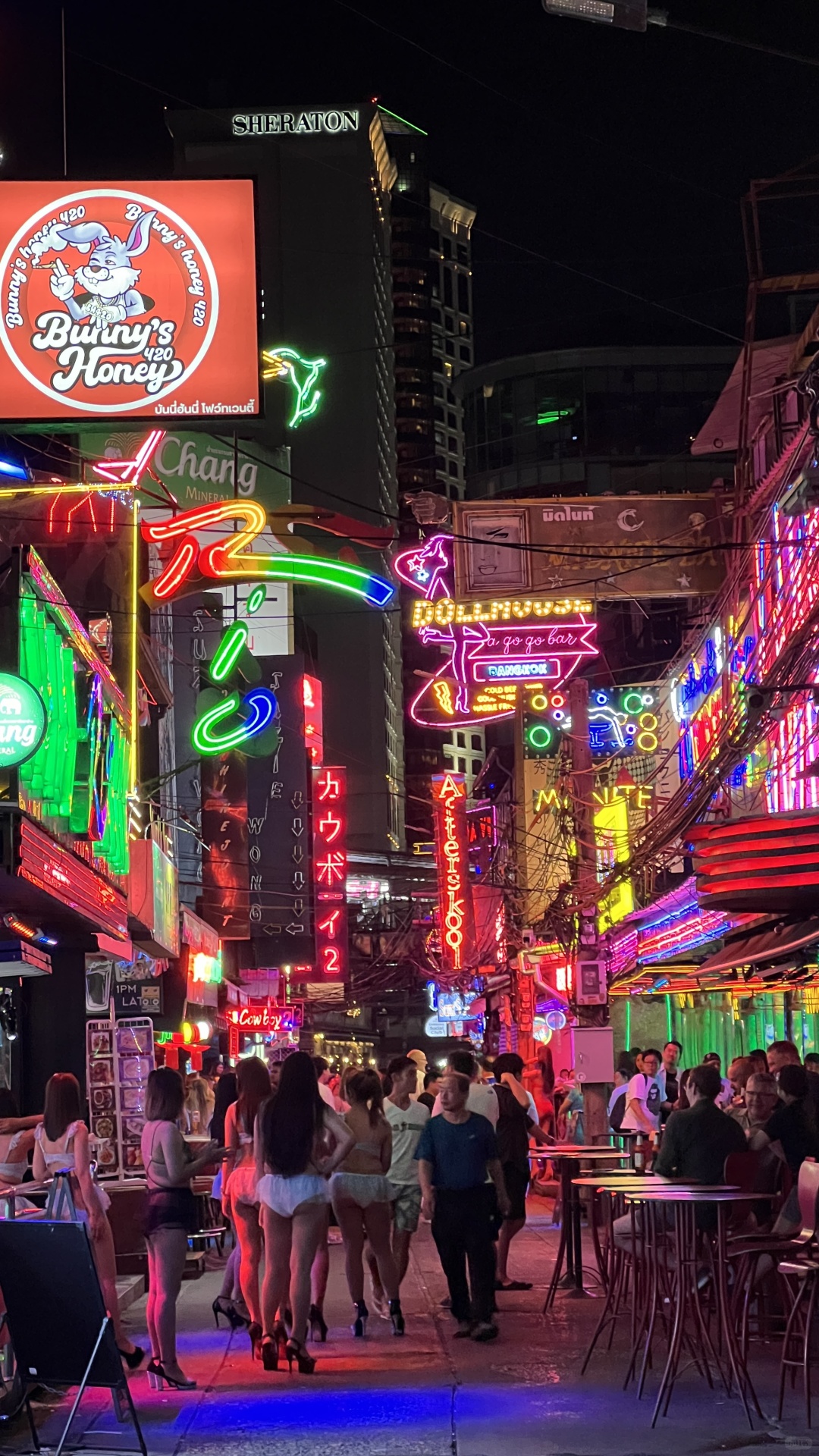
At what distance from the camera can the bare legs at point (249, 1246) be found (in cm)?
1192

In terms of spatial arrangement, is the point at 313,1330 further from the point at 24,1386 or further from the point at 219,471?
the point at 219,471

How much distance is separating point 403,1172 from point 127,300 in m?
Result: 7.14

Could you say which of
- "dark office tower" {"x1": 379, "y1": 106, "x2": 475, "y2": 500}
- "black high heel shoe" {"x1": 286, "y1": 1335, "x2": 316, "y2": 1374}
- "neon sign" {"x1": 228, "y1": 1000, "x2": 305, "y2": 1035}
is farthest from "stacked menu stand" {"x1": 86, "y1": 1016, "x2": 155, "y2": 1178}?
"dark office tower" {"x1": 379, "y1": 106, "x2": 475, "y2": 500}

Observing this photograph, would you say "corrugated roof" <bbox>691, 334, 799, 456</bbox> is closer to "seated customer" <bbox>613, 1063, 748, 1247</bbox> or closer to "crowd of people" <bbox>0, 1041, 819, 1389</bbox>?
"crowd of people" <bbox>0, 1041, 819, 1389</bbox>

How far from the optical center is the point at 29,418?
13.9 meters

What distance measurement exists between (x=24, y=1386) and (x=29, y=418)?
772 centimetres

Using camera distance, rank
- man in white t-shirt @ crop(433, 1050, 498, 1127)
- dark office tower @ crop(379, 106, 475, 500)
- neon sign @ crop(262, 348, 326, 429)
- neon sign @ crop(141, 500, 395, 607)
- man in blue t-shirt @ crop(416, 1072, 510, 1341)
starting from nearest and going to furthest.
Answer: man in blue t-shirt @ crop(416, 1072, 510, 1341), man in white t-shirt @ crop(433, 1050, 498, 1127), neon sign @ crop(141, 500, 395, 607), neon sign @ crop(262, 348, 326, 429), dark office tower @ crop(379, 106, 475, 500)

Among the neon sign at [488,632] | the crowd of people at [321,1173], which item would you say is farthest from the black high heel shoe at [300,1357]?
the neon sign at [488,632]

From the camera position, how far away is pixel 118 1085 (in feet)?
66.0

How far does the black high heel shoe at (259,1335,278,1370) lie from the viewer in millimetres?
11047

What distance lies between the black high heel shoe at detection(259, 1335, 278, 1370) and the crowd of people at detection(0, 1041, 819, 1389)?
11 mm

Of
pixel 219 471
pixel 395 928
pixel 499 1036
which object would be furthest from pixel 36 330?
pixel 395 928

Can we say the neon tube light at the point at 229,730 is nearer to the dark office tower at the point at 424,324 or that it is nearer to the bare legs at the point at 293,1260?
the bare legs at the point at 293,1260

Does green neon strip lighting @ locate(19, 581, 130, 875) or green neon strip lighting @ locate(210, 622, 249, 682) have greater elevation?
green neon strip lighting @ locate(210, 622, 249, 682)
